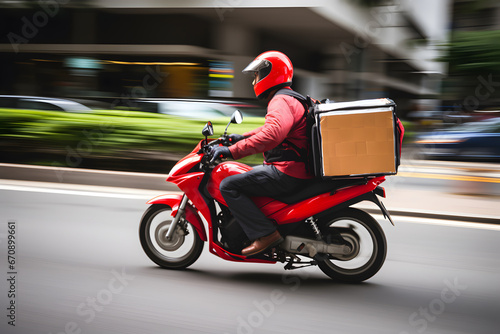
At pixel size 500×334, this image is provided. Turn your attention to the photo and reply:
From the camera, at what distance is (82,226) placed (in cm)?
616

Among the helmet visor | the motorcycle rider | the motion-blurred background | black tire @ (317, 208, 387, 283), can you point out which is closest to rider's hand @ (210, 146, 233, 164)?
the motorcycle rider

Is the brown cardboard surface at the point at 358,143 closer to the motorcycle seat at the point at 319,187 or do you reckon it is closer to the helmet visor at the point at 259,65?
the motorcycle seat at the point at 319,187

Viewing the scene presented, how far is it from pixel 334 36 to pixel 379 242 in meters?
19.9

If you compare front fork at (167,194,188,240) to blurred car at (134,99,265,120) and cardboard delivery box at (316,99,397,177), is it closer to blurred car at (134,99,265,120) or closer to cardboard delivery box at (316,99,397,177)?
cardboard delivery box at (316,99,397,177)

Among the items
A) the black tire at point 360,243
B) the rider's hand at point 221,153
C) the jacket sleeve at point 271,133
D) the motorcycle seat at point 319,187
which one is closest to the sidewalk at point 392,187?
the black tire at point 360,243

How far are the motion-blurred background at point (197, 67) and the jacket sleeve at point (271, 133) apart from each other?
4.92 metres

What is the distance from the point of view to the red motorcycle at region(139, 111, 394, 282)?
4.19 meters

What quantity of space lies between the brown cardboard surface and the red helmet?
1.71ft

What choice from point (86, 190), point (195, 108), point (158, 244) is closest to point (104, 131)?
point (86, 190)

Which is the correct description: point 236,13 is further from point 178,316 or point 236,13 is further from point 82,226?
point 178,316

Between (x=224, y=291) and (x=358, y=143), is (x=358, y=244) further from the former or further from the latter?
(x=224, y=291)

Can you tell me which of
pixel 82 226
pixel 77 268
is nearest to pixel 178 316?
pixel 77 268

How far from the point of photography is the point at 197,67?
68.9 ft

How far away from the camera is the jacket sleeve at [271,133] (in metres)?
4.04
